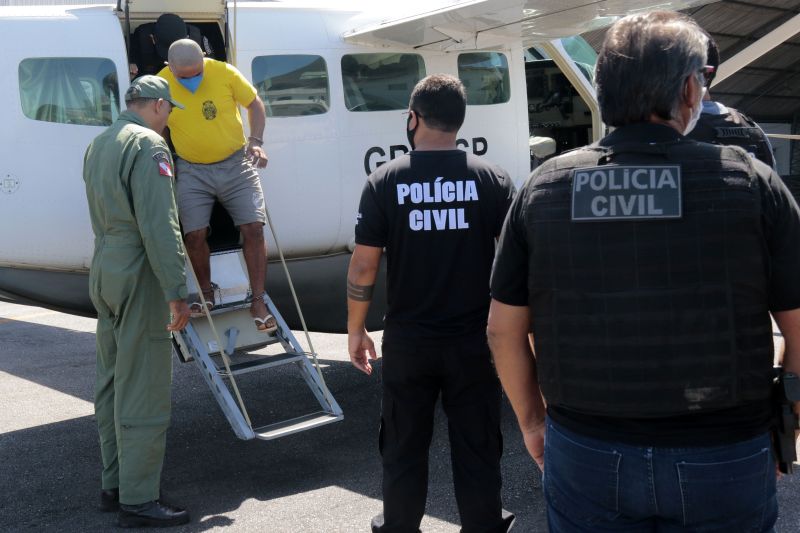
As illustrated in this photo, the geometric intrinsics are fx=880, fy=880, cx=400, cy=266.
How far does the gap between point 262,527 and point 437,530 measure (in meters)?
0.95

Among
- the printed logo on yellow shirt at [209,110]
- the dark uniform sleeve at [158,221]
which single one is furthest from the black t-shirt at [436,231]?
the printed logo on yellow shirt at [209,110]

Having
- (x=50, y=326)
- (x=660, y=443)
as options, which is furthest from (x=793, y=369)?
(x=50, y=326)

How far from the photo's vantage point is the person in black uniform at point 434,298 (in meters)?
3.80

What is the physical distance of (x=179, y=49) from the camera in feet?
17.7

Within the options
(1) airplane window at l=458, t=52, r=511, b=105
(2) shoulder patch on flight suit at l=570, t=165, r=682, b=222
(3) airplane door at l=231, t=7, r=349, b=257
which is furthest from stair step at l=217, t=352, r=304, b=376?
(2) shoulder patch on flight suit at l=570, t=165, r=682, b=222

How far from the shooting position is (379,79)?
6.54m

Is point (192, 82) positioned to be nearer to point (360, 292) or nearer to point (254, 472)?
point (360, 292)

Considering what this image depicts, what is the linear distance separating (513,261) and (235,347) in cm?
359

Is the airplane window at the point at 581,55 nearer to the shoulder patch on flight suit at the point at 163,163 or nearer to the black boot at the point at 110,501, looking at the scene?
the shoulder patch on flight suit at the point at 163,163

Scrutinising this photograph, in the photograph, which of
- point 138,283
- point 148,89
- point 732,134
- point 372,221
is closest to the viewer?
point 732,134

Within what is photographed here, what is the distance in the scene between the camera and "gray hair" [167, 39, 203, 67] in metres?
5.39

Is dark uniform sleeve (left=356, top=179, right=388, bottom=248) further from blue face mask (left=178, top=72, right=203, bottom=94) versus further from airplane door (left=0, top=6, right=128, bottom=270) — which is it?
airplane door (left=0, top=6, right=128, bottom=270)

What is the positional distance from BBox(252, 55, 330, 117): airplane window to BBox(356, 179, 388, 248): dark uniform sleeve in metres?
2.53

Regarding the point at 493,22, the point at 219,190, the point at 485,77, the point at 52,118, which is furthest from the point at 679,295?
the point at 485,77
